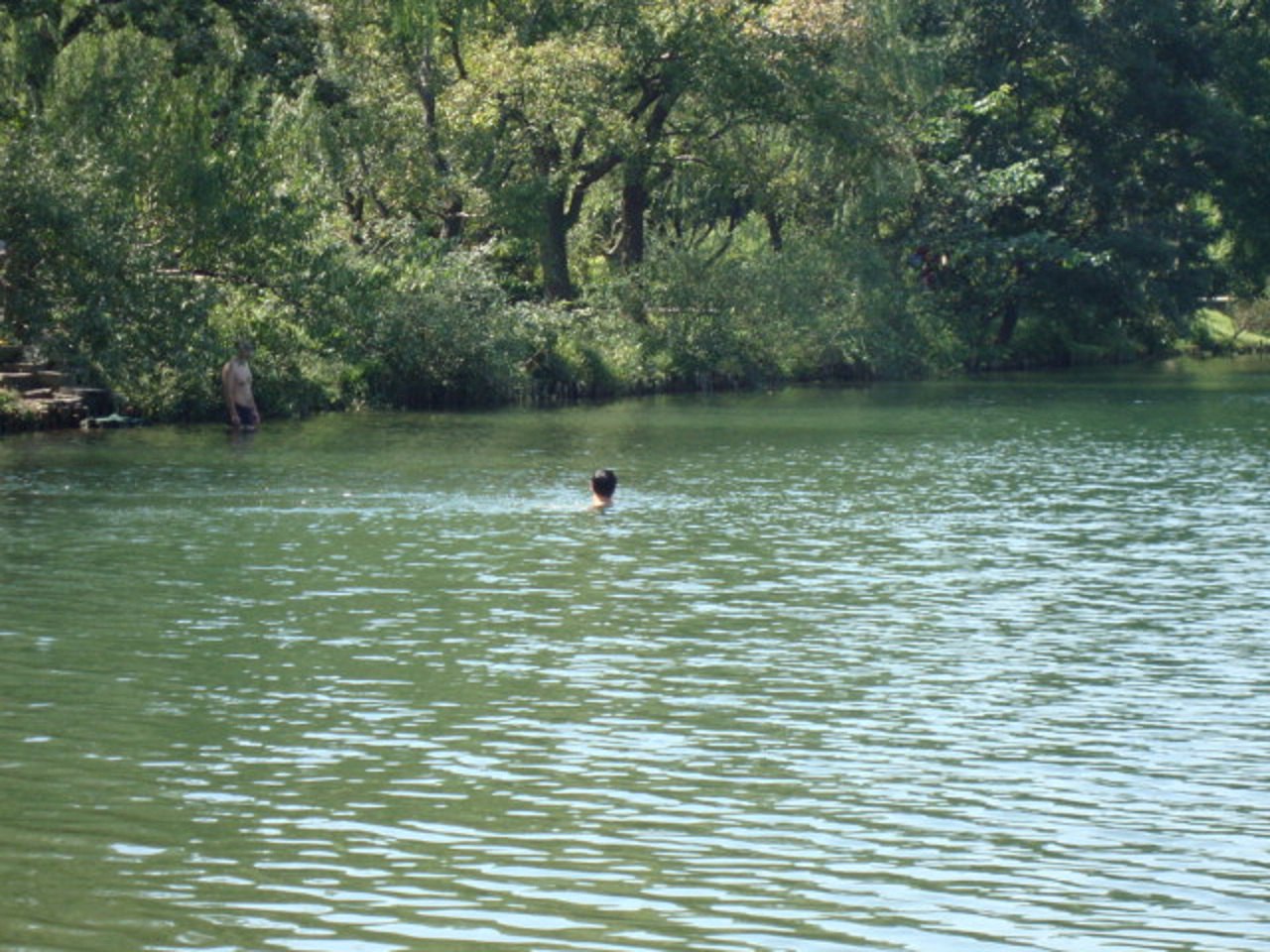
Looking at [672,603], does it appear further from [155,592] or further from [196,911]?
[196,911]

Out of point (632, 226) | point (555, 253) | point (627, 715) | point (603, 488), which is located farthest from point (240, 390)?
point (627, 715)

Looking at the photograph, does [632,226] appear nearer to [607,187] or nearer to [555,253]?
[607,187]

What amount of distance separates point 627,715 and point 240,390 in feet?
82.1

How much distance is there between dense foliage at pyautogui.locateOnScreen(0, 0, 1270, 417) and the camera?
37.3 m

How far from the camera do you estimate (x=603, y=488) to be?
1048 inches

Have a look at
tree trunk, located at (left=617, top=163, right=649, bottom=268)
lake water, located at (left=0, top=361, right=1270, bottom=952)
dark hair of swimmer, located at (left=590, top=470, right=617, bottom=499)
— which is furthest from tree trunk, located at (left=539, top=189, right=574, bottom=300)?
dark hair of swimmer, located at (left=590, top=470, right=617, bottom=499)

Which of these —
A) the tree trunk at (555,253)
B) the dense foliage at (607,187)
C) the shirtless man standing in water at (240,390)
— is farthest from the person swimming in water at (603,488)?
the tree trunk at (555,253)

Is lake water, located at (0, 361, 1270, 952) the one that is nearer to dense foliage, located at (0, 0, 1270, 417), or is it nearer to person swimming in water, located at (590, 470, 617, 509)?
person swimming in water, located at (590, 470, 617, 509)

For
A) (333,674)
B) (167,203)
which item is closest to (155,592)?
(333,674)

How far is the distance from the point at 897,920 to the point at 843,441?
1149 inches

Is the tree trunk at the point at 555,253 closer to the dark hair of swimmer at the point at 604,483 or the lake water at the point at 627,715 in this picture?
the lake water at the point at 627,715

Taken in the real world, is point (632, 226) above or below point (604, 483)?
above

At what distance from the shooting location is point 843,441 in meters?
38.6

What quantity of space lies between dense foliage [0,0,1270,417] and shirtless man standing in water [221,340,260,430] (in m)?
0.72
